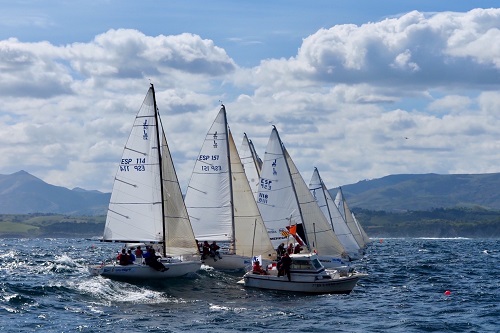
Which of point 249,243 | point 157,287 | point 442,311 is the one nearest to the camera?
point 442,311

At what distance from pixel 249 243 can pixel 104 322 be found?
2750 centimetres

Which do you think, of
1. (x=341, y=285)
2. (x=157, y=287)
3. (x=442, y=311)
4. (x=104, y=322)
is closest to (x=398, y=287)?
(x=341, y=285)

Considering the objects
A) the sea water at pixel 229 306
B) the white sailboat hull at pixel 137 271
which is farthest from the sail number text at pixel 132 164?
the sea water at pixel 229 306

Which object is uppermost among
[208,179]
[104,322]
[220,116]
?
[220,116]

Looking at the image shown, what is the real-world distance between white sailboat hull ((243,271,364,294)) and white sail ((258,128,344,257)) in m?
13.3

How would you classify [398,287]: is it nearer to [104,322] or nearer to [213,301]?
[213,301]

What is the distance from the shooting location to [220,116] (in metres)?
72.6

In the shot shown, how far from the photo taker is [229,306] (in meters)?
49.7

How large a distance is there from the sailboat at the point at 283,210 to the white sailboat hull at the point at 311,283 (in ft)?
43.4

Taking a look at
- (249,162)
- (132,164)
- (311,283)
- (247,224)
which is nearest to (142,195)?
(132,164)

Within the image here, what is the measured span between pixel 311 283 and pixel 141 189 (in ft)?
47.9

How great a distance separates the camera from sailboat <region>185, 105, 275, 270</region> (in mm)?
69750

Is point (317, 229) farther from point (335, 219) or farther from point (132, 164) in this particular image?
point (335, 219)

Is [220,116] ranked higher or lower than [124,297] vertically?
higher
